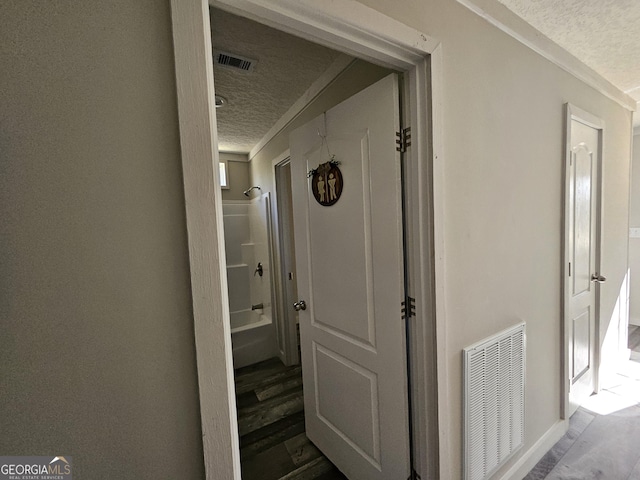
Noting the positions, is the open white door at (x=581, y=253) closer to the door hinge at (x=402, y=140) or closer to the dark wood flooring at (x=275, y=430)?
the door hinge at (x=402, y=140)

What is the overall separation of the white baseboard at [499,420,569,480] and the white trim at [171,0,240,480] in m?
1.59

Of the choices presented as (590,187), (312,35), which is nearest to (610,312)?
(590,187)

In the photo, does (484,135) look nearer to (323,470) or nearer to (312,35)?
(312,35)

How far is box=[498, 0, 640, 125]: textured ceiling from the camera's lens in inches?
49.6

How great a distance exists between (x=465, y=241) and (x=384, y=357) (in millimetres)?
646

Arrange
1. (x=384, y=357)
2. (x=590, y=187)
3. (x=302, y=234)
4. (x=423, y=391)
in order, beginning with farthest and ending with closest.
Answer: (x=590, y=187), (x=302, y=234), (x=384, y=357), (x=423, y=391)

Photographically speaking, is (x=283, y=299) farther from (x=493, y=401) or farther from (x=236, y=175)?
(x=493, y=401)

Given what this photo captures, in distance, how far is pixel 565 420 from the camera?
5.89 feet

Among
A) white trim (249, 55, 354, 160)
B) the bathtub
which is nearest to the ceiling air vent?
white trim (249, 55, 354, 160)

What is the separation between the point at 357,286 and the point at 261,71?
4.57ft

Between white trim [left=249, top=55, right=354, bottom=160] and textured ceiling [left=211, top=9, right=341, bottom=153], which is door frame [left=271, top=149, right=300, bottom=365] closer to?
white trim [left=249, top=55, right=354, bottom=160]

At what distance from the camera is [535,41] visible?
56.7 inches

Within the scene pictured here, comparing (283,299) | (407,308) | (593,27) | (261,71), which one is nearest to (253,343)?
(283,299)

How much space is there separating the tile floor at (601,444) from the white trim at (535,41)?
2.40m
